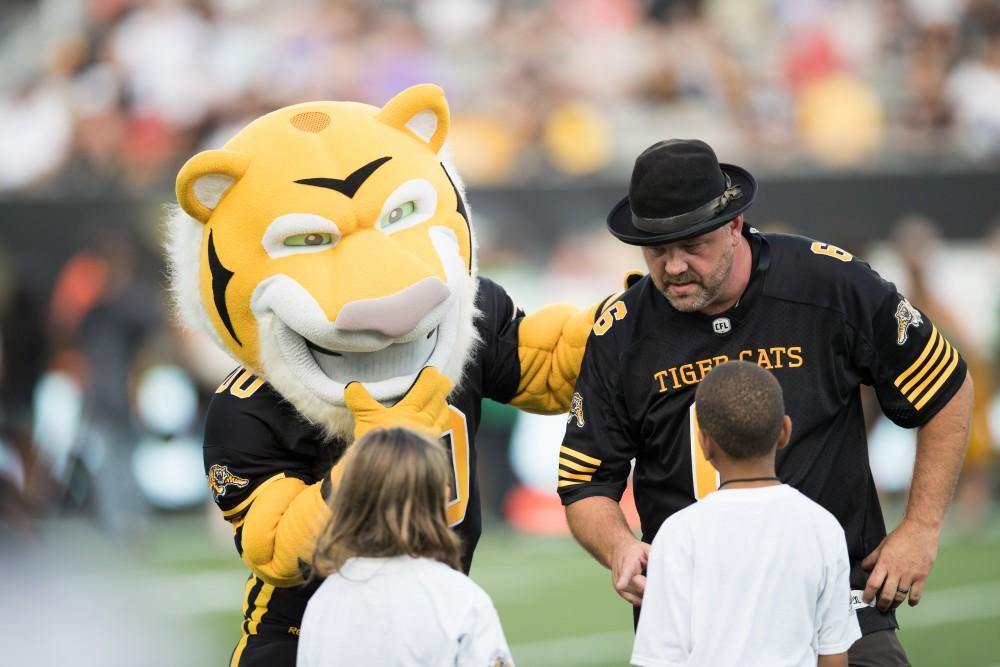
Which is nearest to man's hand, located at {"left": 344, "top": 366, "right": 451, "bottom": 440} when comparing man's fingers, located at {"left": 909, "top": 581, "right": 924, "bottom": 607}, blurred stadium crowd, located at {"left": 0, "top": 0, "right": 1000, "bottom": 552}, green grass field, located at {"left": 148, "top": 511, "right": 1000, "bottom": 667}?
man's fingers, located at {"left": 909, "top": 581, "right": 924, "bottom": 607}

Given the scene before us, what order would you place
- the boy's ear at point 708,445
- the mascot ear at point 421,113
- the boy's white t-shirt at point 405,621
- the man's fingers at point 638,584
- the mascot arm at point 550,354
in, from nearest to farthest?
the boy's white t-shirt at point 405,621 → the boy's ear at point 708,445 → the man's fingers at point 638,584 → the mascot ear at point 421,113 → the mascot arm at point 550,354

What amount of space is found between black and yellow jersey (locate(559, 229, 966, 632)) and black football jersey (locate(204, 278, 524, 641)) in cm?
37

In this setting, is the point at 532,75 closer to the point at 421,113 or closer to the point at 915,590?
the point at 421,113

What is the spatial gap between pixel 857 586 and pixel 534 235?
25.8 feet

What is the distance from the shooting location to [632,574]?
12.4 feet

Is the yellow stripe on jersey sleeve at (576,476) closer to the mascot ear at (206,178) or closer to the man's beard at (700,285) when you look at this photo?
the man's beard at (700,285)

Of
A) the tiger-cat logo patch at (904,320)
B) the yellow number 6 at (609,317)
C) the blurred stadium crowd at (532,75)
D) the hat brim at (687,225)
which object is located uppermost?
the blurred stadium crowd at (532,75)

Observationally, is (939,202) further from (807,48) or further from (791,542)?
(791,542)

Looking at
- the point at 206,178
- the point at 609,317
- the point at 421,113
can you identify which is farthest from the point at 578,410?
the point at 206,178

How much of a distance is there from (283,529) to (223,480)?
0.29m

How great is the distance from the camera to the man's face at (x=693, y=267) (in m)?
3.91

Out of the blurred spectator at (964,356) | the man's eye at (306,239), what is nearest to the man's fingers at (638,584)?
the man's eye at (306,239)

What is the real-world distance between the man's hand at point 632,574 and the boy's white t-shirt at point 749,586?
0.84 ft

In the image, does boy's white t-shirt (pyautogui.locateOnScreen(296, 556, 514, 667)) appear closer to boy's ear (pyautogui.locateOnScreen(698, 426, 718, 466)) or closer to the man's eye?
boy's ear (pyautogui.locateOnScreen(698, 426, 718, 466))
